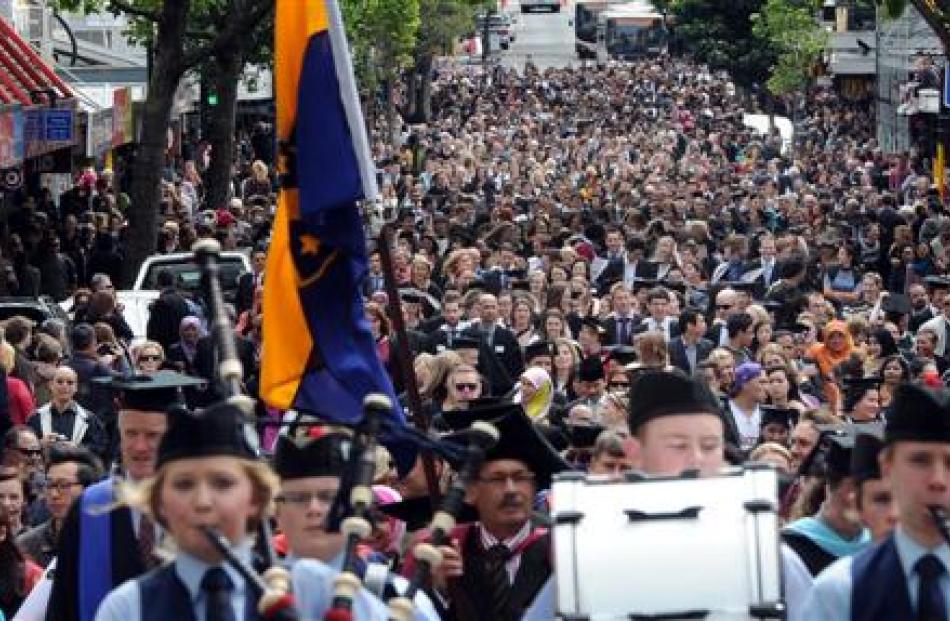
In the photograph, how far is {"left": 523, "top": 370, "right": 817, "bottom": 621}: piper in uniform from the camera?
30.7 feet

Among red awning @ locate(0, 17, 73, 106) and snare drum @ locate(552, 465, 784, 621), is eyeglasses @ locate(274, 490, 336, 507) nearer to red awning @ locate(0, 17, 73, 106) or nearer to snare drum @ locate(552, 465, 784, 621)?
snare drum @ locate(552, 465, 784, 621)

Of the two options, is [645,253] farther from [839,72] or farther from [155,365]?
[839,72]

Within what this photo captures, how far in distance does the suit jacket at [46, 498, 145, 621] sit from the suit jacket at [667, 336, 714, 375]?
1176 centimetres

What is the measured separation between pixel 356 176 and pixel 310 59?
2.11 feet

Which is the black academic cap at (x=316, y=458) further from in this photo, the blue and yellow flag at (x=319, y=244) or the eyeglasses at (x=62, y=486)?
the eyeglasses at (x=62, y=486)

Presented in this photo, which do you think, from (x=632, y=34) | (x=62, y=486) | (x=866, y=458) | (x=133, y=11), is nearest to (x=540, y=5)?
(x=632, y=34)

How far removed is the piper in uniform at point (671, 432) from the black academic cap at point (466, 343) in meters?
11.0

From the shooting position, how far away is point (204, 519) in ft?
26.0

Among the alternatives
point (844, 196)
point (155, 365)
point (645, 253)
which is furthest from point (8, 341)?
point (844, 196)

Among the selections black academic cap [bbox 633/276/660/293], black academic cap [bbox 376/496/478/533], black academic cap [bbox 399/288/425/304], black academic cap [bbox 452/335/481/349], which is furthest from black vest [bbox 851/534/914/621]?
black academic cap [bbox 633/276/660/293]

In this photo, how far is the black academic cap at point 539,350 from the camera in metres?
21.3

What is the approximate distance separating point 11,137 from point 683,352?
42.4 ft

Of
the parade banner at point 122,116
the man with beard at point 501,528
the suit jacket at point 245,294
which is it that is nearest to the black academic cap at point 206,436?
the man with beard at point 501,528

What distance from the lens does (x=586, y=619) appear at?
326 inches
